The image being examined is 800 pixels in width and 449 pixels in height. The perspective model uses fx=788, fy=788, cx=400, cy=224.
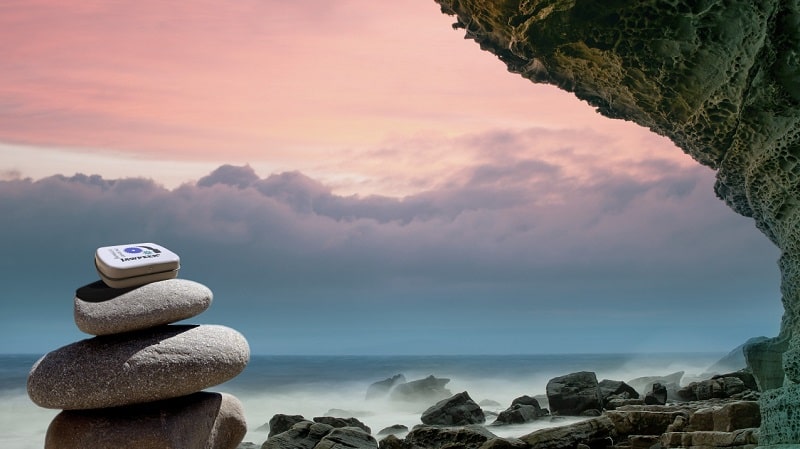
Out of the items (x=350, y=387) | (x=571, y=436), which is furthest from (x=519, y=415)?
(x=350, y=387)

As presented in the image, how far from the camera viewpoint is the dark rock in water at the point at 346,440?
7012 millimetres

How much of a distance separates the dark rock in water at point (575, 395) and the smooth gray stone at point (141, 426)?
676cm

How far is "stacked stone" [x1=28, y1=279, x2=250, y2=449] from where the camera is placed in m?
4.62

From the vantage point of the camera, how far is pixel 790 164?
4.82 metres

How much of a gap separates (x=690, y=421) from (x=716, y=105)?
9.44ft

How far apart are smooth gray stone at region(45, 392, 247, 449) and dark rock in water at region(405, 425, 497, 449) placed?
283 cm

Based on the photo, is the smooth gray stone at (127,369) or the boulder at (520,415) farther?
the boulder at (520,415)

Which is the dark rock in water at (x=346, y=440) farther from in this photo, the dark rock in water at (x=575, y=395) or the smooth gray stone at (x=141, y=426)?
the dark rock in water at (x=575, y=395)

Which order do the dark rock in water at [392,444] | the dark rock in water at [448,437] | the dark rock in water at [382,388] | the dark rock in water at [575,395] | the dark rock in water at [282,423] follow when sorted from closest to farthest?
the dark rock in water at [448,437] → the dark rock in water at [392,444] → the dark rock in water at [282,423] → the dark rock in water at [575,395] → the dark rock in water at [382,388]

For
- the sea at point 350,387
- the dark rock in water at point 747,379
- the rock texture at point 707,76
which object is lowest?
the sea at point 350,387

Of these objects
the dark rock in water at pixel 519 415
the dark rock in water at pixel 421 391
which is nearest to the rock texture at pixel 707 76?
the dark rock in water at pixel 519 415

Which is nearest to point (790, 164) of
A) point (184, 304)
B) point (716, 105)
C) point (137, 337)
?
point (716, 105)

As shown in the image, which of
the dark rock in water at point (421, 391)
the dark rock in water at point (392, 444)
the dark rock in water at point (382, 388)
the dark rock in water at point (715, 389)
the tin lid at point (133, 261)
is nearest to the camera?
the tin lid at point (133, 261)

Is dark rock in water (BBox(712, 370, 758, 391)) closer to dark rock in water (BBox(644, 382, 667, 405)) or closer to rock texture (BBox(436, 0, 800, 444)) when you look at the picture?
dark rock in water (BBox(644, 382, 667, 405))
